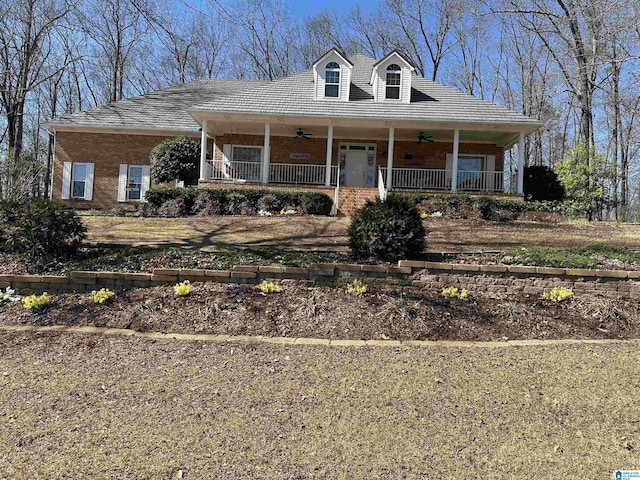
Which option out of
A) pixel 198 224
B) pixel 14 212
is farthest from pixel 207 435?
pixel 198 224

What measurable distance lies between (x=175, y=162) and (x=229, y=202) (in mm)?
4410

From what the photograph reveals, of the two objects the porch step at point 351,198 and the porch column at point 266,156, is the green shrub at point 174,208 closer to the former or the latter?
the porch column at point 266,156

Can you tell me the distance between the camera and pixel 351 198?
15188mm

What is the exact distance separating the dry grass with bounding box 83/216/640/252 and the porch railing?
271 inches

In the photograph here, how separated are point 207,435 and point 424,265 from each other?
12.2 feet

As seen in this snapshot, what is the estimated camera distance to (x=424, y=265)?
5.68m

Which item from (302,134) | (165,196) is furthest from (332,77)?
(165,196)

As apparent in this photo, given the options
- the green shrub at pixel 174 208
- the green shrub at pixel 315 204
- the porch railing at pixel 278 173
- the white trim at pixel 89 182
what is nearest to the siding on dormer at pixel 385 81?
the porch railing at pixel 278 173

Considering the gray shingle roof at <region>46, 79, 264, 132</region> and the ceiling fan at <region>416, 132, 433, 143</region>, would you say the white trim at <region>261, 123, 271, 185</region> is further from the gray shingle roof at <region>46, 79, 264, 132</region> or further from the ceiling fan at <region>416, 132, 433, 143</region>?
the ceiling fan at <region>416, 132, 433, 143</region>

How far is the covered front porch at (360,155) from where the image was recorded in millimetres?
17391

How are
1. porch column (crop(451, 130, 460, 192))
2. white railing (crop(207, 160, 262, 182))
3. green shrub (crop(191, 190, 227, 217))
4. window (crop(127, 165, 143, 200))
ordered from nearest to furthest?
green shrub (crop(191, 190, 227, 217))
porch column (crop(451, 130, 460, 192))
white railing (crop(207, 160, 262, 182))
window (crop(127, 165, 143, 200))

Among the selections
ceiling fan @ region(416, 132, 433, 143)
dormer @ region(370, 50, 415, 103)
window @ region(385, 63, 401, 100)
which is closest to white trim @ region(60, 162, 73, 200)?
dormer @ region(370, 50, 415, 103)

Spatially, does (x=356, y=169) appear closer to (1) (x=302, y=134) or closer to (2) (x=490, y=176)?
(1) (x=302, y=134)

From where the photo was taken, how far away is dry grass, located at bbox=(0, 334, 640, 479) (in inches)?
95.7
